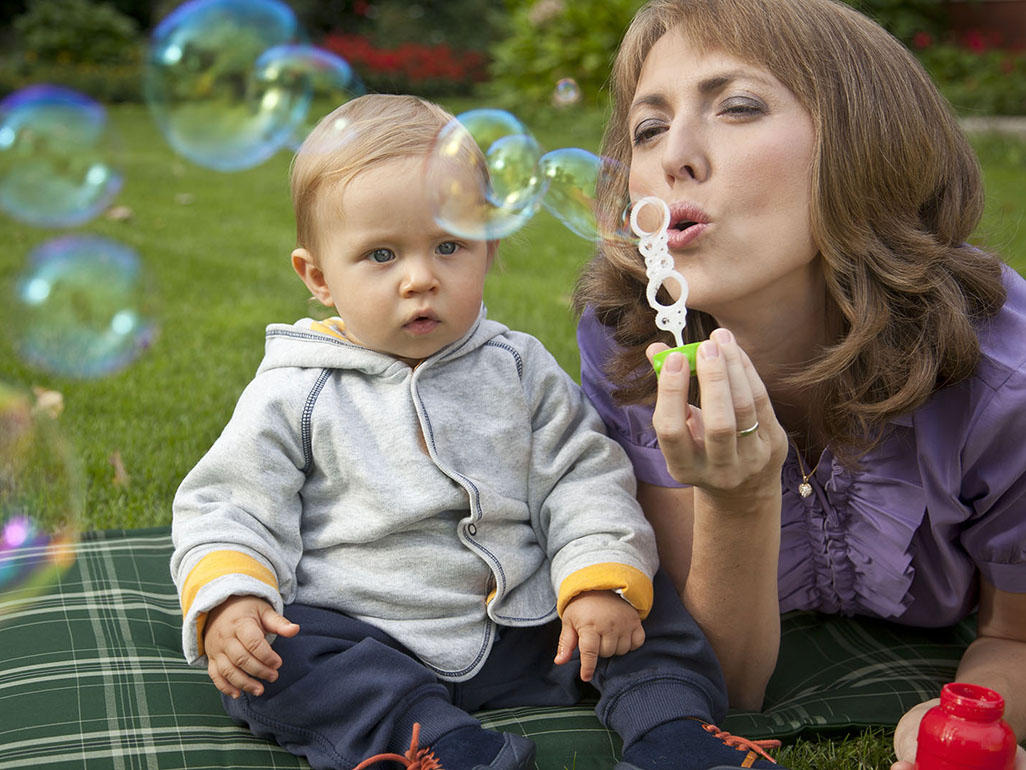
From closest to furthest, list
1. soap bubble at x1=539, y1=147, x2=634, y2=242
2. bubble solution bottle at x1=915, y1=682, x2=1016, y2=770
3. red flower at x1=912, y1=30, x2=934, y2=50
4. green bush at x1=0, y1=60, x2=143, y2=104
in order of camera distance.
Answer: bubble solution bottle at x1=915, y1=682, x2=1016, y2=770 → soap bubble at x1=539, y1=147, x2=634, y2=242 → red flower at x1=912, y1=30, x2=934, y2=50 → green bush at x1=0, y1=60, x2=143, y2=104

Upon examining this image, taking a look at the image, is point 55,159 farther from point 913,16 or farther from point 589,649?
point 913,16

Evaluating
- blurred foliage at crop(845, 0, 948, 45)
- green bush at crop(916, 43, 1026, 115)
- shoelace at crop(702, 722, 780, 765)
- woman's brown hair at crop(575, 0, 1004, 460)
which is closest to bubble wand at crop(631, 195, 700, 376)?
woman's brown hair at crop(575, 0, 1004, 460)

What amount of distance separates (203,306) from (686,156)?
3.41 m

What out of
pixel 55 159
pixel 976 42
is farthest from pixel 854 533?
pixel 976 42

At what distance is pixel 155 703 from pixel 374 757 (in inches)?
19.3

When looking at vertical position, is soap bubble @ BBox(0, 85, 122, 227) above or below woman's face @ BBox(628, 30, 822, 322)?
below

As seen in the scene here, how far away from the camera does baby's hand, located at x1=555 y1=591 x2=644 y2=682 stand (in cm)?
179

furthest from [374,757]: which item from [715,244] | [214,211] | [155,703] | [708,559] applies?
[214,211]

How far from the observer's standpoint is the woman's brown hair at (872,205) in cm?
187

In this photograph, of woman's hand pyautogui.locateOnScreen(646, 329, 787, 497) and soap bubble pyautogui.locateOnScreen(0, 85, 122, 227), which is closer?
woman's hand pyautogui.locateOnScreen(646, 329, 787, 497)

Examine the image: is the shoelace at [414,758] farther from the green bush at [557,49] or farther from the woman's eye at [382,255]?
the green bush at [557,49]

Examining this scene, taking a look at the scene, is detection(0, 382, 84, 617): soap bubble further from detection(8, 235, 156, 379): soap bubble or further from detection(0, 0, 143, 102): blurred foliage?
detection(0, 0, 143, 102): blurred foliage

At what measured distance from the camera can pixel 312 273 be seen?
2.02 m

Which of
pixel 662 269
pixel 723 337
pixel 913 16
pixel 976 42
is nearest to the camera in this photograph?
pixel 723 337
